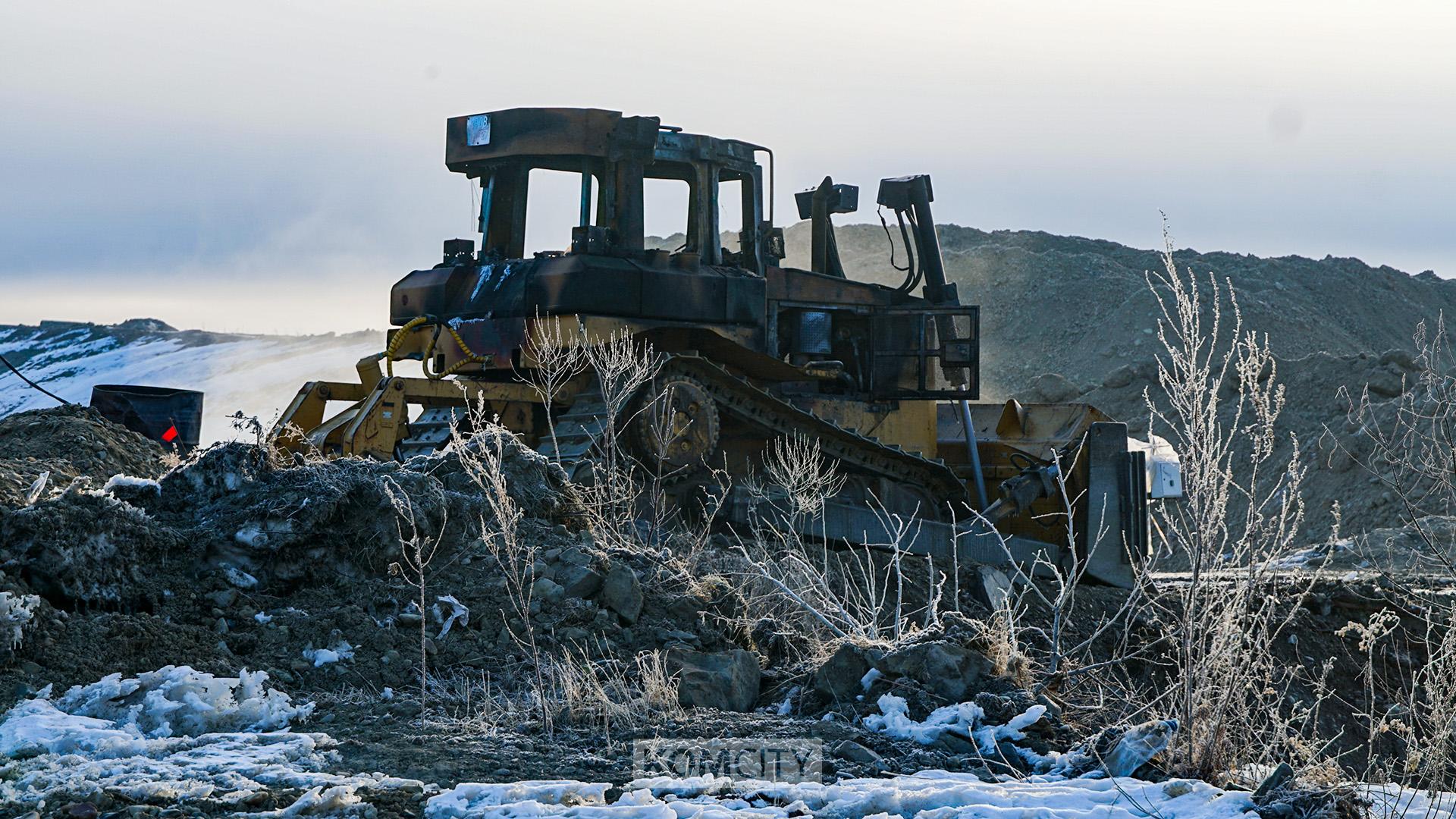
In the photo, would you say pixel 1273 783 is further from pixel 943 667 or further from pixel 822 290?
pixel 822 290

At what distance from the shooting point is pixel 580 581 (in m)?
7.91

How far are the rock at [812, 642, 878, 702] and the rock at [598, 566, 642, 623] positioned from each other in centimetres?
136

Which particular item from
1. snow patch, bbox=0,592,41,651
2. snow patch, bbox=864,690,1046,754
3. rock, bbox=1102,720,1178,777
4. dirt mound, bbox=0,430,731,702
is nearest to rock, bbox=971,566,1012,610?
dirt mound, bbox=0,430,731,702

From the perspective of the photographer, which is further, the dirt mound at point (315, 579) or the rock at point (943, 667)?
the dirt mound at point (315, 579)

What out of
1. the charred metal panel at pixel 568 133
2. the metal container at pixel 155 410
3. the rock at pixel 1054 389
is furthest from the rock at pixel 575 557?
the rock at pixel 1054 389

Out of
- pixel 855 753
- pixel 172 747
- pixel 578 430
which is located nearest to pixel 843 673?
pixel 855 753

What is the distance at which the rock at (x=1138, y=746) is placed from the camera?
5676mm

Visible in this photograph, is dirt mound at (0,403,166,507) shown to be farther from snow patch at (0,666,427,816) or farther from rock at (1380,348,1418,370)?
rock at (1380,348,1418,370)

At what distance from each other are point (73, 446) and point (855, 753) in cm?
642

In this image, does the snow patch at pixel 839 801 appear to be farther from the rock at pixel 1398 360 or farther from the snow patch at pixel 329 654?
the rock at pixel 1398 360

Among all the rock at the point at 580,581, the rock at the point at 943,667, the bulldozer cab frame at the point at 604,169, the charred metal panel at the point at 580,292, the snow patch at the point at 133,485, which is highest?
the bulldozer cab frame at the point at 604,169

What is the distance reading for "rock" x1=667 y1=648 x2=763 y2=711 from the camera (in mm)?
6656

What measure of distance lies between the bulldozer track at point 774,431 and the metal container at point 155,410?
11.6 ft

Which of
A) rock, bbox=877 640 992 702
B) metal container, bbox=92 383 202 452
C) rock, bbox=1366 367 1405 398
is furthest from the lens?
rock, bbox=1366 367 1405 398
